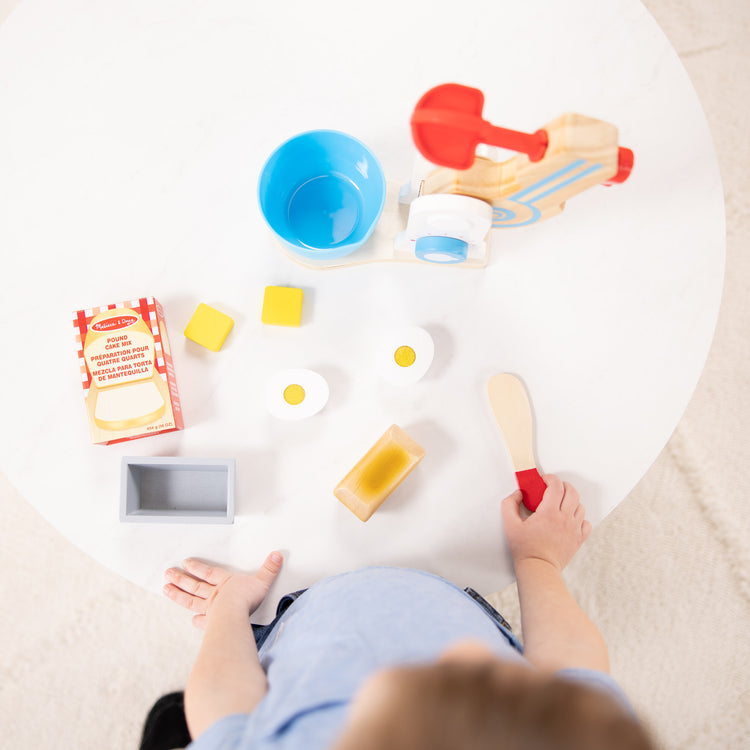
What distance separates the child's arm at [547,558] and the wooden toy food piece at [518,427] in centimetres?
1

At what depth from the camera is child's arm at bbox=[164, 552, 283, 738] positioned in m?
0.53

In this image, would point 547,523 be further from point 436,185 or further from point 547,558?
point 436,185

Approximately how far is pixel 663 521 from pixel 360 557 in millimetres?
752

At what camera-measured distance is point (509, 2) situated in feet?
2.22

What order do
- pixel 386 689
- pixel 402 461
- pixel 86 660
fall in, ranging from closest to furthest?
pixel 386 689
pixel 402 461
pixel 86 660

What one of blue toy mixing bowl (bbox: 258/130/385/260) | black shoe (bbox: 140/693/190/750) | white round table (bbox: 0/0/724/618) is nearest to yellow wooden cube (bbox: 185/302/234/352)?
white round table (bbox: 0/0/724/618)

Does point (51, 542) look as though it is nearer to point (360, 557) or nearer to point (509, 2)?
point (360, 557)

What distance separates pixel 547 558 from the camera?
644 millimetres

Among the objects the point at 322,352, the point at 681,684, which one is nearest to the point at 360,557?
the point at 322,352

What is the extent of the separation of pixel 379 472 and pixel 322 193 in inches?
12.6

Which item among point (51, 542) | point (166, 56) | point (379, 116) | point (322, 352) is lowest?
point (51, 542)

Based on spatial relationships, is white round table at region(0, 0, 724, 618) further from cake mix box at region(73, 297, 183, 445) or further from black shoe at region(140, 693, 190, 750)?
black shoe at region(140, 693, 190, 750)

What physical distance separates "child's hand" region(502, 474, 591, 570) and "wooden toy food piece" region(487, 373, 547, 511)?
11 millimetres

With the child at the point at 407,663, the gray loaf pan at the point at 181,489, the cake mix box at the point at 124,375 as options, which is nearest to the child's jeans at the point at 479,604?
the child at the point at 407,663
